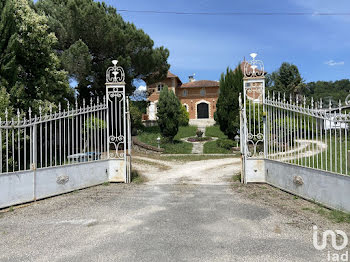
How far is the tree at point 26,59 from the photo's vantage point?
8.17 metres

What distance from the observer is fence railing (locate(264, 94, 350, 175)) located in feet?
15.5

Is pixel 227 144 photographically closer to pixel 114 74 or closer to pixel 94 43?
pixel 94 43

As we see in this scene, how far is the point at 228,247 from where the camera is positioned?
3400mm

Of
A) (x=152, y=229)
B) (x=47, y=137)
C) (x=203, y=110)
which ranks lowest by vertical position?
(x=152, y=229)

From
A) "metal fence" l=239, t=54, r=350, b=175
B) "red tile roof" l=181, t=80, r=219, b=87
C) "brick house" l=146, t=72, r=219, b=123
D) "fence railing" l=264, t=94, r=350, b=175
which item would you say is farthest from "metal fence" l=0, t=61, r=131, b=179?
"red tile roof" l=181, t=80, r=219, b=87

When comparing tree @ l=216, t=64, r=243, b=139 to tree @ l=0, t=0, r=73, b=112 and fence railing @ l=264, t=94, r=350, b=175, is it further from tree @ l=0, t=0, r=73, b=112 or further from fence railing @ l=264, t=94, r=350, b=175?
tree @ l=0, t=0, r=73, b=112

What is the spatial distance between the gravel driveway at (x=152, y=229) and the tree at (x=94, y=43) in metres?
10.6

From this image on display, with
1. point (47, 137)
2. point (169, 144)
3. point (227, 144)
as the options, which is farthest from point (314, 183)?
point (169, 144)

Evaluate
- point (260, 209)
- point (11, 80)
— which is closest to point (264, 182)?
point (260, 209)

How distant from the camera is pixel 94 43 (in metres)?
16.4

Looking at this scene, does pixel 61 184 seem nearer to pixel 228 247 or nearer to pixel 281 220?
pixel 228 247

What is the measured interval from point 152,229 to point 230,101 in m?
15.5

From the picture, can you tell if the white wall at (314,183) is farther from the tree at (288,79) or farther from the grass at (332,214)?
the tree at (288,79)

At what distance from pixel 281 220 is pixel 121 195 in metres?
3.67
